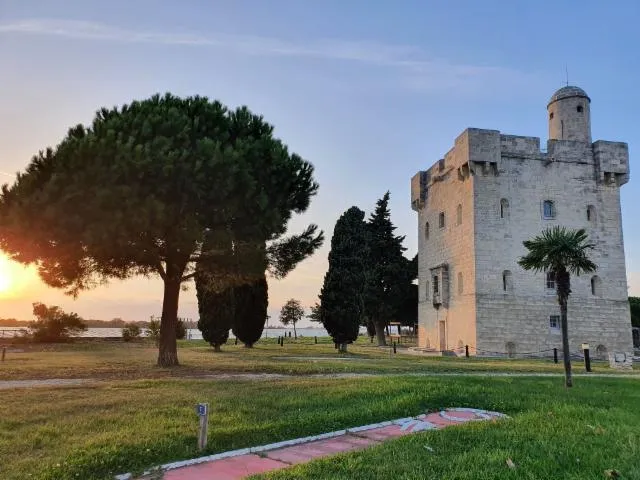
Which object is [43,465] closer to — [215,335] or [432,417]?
[432,417]

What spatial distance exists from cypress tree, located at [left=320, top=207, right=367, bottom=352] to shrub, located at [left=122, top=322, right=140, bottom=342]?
16333 millimetres

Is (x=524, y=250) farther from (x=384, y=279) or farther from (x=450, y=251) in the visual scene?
(x=384, y=279)

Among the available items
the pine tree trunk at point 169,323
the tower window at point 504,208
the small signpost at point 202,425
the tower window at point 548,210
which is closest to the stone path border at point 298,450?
the small signpost at point 202,425

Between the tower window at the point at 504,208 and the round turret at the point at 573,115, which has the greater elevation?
the round turret at the point at 573,115

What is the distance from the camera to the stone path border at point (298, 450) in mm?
5107

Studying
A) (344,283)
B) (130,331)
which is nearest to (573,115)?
(344,283)

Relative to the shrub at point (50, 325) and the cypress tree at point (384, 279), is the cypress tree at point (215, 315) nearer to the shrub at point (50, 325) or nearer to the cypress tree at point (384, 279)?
the shrub at point (50, 325)

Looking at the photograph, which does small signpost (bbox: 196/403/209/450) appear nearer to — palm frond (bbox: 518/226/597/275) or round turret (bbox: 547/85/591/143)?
palm frond (bbox: 518/226/597/275)

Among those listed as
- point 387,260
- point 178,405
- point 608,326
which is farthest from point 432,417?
point 387,260

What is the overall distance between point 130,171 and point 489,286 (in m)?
20.7

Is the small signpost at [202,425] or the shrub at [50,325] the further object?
the shrub at [50,325]

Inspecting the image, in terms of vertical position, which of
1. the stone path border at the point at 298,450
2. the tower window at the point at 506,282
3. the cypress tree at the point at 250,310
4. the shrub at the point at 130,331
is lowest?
the stone path border at the point at 298,450

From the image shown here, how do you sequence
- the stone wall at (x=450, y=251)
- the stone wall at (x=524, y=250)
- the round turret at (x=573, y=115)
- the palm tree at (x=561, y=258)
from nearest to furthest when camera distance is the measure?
the palm tree at (x=561, y=258), the stone wall at (x=524, y=250), the stone wall at (x=450, y=251), the round turret at (x=573, y=115)

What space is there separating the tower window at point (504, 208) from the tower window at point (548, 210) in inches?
84.1
